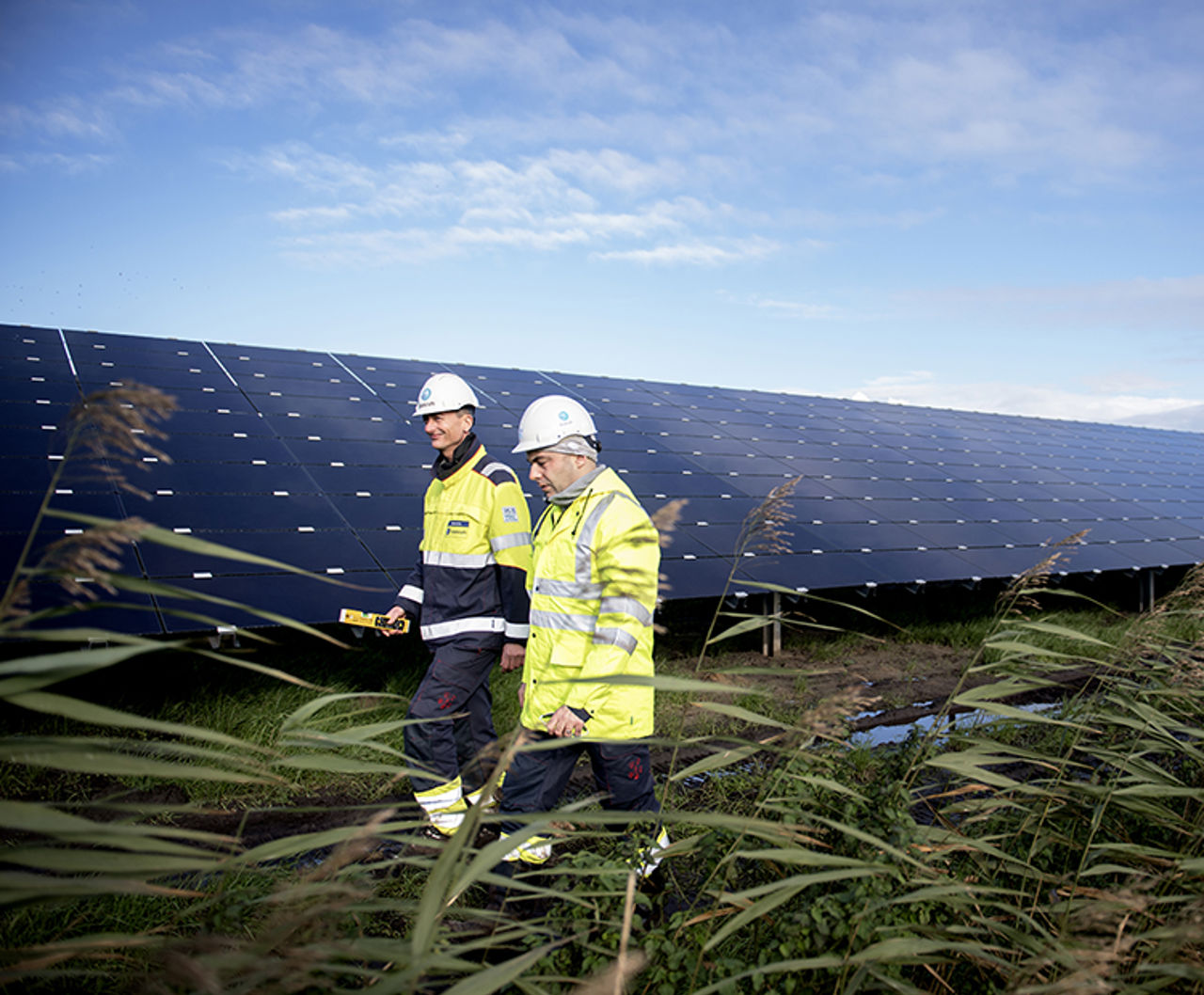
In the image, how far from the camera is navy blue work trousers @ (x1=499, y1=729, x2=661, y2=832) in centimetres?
321

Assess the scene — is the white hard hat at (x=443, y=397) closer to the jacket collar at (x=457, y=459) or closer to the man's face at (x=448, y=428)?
the man's face at (x=448, y=428)

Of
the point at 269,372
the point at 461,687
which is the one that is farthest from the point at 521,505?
the point at 269,372

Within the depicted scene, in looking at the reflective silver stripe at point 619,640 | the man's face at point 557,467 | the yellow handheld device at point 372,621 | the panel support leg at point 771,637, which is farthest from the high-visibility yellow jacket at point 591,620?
the panel support leg at point 771,637

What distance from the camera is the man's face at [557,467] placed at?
343 cm

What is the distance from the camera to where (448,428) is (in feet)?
Result: 14.1

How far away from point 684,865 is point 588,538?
51.3 inches

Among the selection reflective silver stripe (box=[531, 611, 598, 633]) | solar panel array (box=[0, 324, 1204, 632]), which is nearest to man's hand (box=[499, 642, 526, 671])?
reflective silver stripe (box=[531, 611, 598, 633])

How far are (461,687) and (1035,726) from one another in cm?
416

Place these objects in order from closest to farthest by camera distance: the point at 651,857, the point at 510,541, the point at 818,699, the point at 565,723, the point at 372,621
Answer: the point at 651,857 < the point at 818,699 < the point at 565,723 < the point at 510,541 < the point at 372,621

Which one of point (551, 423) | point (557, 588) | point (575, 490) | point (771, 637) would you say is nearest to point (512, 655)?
point (557, 588)

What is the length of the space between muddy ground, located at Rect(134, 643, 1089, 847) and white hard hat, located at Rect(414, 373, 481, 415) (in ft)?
6.51

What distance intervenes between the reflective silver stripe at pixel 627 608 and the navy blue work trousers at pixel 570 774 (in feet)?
1.70

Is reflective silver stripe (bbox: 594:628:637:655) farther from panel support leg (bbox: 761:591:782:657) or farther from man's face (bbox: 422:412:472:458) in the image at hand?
panel support leg (bbox: 761:591:782:657)

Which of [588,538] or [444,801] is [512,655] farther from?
[588,538]
